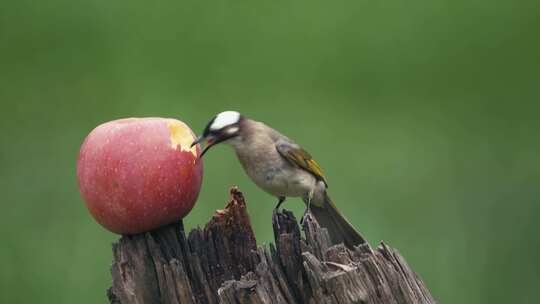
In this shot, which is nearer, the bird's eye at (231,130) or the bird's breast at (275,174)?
the bird's eye at (231,130)

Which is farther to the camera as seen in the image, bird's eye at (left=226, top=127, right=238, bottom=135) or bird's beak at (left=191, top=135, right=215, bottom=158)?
bird's eye at (left=226, top=127, right=238, bottom=135)

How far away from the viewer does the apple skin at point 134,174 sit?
2.18 meters

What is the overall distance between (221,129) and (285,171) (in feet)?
1.19

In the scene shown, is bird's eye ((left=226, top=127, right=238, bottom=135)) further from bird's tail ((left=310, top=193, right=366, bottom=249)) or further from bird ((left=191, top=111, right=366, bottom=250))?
bird's tail ((left=310, top=193, right=366, bottom=249))

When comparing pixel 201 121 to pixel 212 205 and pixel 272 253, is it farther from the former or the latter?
pixel 272 253

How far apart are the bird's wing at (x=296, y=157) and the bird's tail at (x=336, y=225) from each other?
0.37 ft

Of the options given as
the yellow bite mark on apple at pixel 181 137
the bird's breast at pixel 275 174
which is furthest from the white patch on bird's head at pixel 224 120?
the bird's breast at pixel 275 174

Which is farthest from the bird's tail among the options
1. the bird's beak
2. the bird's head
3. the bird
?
the bird's beak

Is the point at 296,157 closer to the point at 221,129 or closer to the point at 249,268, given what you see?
the point at 221,129

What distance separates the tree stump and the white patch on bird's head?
0.89ft

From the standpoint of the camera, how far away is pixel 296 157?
278cm

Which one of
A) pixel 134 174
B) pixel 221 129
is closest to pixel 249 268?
pixel 134 174

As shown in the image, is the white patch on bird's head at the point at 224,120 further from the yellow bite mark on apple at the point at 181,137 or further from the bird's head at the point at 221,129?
the yellow bite mark on apple at the point at 181,137

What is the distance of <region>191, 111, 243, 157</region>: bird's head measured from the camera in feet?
7.79
